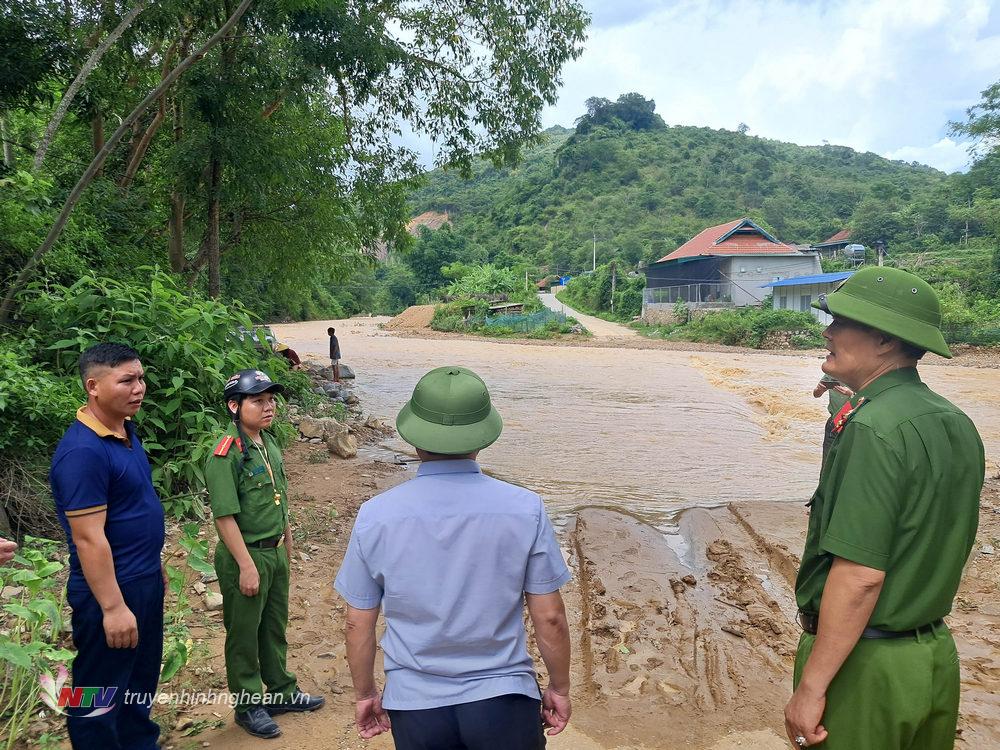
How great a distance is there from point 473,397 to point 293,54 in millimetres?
8991

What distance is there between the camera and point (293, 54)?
30.2 feet

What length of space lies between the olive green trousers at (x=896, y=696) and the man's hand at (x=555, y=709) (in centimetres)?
69

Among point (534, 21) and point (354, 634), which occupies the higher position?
point (534, 21)

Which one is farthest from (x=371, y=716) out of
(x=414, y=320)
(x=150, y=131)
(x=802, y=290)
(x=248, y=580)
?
(x=414, y=320)

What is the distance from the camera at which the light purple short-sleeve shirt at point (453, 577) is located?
1749mm

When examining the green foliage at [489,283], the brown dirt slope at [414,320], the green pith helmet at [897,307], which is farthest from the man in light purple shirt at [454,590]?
the brown dirt slope at [414,320]

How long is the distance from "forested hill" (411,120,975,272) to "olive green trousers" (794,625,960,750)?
4611cm

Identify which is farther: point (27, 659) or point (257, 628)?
point (257, 628)

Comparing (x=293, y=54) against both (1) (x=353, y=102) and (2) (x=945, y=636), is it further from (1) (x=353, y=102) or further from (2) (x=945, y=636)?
(2) (x=945, y=636)

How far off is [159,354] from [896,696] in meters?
5.36

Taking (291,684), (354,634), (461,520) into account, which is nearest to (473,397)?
(461,520)

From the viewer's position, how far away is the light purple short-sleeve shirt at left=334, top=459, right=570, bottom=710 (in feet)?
5.74

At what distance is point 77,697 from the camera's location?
2.45m

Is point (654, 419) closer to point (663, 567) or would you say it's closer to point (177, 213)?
point (663, 567)
